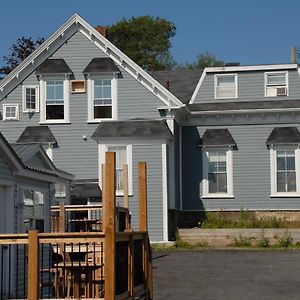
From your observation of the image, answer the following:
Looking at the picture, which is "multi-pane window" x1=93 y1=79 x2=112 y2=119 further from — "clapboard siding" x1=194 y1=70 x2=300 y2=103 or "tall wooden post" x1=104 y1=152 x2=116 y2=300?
"tall wooden post" x1=104 y1=152 x2=116 y2=300

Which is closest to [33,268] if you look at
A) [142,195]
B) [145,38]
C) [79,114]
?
[142,195]

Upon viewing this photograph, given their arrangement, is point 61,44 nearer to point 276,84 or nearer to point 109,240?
point 276,84

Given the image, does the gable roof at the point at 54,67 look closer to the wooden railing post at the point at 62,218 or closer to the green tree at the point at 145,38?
the wooden railing post at the point at 62,218

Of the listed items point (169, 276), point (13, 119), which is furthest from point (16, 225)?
point (13, 119)

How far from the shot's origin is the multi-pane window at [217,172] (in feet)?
99.8

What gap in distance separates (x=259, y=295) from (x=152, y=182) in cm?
1197

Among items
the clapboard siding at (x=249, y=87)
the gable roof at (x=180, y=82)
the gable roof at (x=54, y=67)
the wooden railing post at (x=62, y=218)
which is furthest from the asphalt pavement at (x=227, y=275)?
the gable roof at (x=180, y=82)

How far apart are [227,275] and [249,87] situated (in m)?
13.4

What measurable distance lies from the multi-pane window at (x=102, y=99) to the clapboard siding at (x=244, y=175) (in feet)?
12.5

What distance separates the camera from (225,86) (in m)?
31.6

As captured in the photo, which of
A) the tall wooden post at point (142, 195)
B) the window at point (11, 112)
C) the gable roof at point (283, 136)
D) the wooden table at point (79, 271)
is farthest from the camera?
the gable roof at point (283, 136)

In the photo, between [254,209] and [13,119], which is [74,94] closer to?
[13,119]

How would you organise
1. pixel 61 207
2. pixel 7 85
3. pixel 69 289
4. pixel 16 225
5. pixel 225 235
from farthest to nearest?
pixel 7 85
pixel 225 235
pixel 61 207
pixel 16 225
pixel 69 289

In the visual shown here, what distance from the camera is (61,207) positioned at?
19.0m
